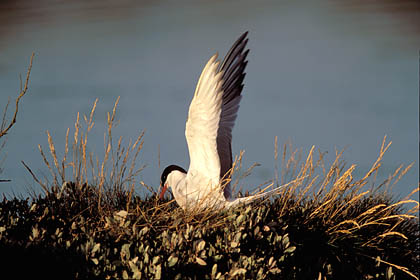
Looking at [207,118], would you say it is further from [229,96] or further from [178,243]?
[178,243]

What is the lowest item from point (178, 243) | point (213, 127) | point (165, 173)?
point (178, 243)

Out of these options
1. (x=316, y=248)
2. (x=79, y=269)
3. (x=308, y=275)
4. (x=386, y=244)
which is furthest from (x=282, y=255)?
(x=386, y=244)

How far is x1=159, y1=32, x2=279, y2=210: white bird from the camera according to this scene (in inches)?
205

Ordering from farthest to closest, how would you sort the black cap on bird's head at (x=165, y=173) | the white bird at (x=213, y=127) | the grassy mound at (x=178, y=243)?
1. the black cap on bird's head at (x=165, y=173)
2. the white bird at (x=213, y=127)
3. the grassy mound at (x=178, y=243)

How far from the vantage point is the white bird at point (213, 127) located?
5.22 m

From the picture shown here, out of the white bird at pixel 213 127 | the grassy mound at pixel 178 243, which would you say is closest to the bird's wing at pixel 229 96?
the white bird at pixel 213 127

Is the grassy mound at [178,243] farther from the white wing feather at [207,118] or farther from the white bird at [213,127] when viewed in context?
the white wing feather at [207,118]

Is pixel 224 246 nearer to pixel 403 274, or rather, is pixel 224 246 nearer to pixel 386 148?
pixel 386 148

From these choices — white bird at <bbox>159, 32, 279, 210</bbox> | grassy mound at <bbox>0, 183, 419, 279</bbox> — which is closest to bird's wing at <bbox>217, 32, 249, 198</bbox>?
white bird at <bbox>159, 32, 279, 210</bbox>

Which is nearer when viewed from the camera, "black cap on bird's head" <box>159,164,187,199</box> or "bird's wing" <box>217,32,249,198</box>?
"bird's wing" <box>217,32,249,198</box>

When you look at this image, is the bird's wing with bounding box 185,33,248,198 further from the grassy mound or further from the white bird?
the grassy mound

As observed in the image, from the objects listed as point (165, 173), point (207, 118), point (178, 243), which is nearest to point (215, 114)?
point (207, 118)

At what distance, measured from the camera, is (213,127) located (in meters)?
5.25

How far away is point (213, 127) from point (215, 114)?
0.13 metres
